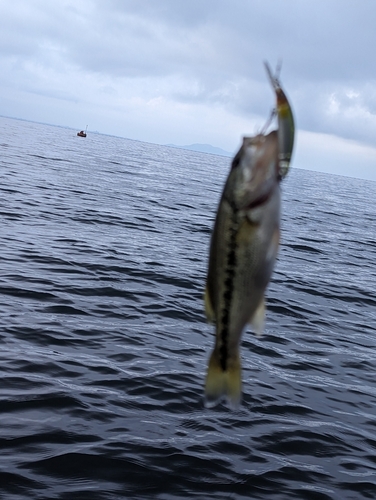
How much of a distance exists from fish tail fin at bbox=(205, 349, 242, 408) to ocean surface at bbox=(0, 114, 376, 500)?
5.10m

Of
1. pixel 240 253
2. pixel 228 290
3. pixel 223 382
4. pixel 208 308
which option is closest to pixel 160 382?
pixel 223 382

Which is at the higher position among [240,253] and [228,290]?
[240,253]

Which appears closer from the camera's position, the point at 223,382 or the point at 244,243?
the point at 244,243

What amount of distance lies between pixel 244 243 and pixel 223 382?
2.95 feet

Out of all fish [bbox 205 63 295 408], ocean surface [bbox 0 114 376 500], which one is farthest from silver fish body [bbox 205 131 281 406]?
ocean surface [bbox 0 114 376 500]

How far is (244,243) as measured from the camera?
2.65 m

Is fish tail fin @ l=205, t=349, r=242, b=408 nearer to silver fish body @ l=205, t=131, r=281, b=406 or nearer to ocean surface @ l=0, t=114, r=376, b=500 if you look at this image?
silver fish body @ l=205, t=131, r=281, b=406

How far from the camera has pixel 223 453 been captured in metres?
8.80

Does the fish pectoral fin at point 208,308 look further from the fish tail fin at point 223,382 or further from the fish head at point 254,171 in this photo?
the fish head at point 254,171

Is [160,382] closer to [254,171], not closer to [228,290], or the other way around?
[228,290]

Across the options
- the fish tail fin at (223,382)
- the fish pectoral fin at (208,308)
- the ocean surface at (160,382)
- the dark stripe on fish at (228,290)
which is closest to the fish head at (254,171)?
the dark stripe on fish at (228,290)

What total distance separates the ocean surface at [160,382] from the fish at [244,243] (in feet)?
17.1

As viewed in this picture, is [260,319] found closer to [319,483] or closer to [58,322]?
[319,483]

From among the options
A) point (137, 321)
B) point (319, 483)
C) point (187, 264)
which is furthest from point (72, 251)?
point (319, 483)
